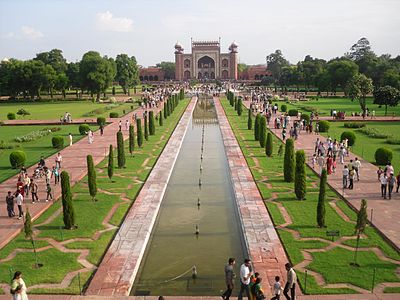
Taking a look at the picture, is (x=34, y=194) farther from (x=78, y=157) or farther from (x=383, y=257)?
(x=383, y=257)

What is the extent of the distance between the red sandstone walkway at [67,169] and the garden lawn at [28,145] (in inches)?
23.3

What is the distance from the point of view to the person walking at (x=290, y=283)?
6473mm

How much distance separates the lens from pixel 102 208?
10992mm

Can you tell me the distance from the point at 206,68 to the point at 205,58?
2.20 meters

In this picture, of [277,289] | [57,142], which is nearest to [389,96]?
[57,142]

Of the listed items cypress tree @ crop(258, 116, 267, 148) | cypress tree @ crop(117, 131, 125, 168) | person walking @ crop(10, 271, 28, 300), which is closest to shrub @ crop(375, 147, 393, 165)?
cypress tree @ crop(258, 116, 267, 148)

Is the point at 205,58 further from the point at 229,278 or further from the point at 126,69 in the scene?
the point at 229,278

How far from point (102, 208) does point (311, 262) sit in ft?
18.2

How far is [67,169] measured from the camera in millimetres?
15227

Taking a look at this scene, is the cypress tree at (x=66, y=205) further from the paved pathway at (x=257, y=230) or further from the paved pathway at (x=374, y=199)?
the paved pathway at (x=374, y=199)

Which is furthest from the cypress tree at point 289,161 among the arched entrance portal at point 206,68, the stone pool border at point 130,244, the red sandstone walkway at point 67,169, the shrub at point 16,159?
the arched entrance portal at point 206,68

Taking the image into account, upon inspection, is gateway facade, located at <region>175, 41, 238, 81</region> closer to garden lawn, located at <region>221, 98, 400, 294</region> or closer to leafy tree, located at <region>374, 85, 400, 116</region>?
leafy tree, located at <region>374, 85, 400, 116</region>

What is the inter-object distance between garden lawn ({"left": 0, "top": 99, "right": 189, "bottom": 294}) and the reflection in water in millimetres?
983

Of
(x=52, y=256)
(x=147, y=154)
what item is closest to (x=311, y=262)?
(x=52, y=256)
